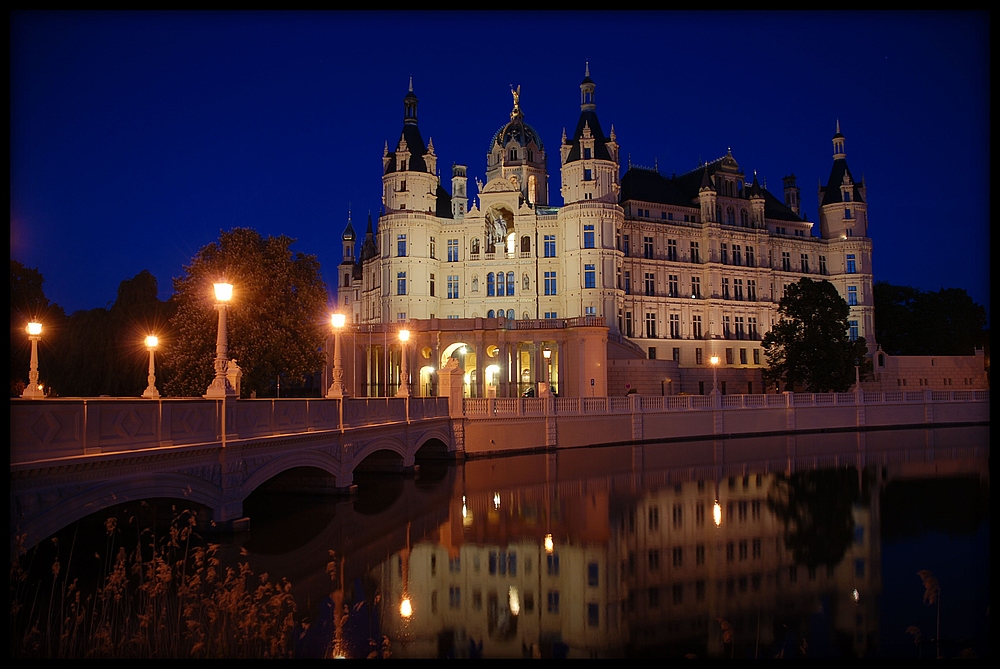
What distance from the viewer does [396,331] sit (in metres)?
53.1

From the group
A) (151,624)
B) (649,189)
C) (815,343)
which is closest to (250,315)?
(151,624)

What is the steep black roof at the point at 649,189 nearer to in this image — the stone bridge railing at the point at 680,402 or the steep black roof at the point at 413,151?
the steep black roof at the point at 413,151

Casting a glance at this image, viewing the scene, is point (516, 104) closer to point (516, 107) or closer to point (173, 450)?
point (516, 107)

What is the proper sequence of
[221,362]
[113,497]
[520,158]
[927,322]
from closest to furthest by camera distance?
[113,497]
[221,362]
[520,158]
[927,322]

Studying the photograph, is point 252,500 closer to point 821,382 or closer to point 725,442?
point 725,442

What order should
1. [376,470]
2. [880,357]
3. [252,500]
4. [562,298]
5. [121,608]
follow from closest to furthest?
[121,608]
[252,500]
[376,470]
[562,298]
[880,357]

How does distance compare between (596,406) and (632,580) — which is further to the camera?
(596,406)

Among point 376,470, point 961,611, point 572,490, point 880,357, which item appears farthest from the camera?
point 880,357

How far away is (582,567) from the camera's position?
616 inches

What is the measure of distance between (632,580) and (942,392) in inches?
1852

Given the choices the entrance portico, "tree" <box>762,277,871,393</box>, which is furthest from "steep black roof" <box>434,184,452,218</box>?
"tree" <box>762,277,871,393</box>

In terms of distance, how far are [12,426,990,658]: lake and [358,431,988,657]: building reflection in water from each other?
6 cm

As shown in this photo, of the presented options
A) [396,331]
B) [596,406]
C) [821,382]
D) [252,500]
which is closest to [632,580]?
[252,500]

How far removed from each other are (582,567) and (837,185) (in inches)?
2933
